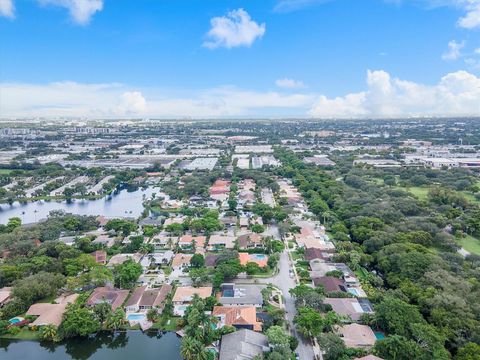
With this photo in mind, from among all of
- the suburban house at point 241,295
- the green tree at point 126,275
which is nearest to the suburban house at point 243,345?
the suburban house at point 241,295

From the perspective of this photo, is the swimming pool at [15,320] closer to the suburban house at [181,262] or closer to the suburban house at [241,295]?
the suburban house at [181,262]

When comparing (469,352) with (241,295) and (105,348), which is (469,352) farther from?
(105,348)

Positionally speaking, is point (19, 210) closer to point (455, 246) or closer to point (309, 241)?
point (309, 241)

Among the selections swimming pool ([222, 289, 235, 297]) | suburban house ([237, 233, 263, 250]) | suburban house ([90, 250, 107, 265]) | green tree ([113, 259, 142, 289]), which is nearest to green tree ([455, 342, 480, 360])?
swimming pool ([222, 289, 235, 297])

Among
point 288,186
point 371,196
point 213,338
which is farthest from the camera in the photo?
point 288,186

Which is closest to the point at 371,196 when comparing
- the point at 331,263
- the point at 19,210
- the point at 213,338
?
Answer: the point at 331,263
